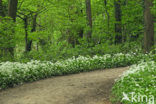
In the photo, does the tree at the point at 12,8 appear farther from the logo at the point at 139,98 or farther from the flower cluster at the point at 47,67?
the logo at the point at 139,98

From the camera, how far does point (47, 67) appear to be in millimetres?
10414

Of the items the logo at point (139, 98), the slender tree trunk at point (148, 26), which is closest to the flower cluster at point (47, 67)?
the slender tree trunk at point (148, 26)

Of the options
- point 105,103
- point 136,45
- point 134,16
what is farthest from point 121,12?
point 105,103

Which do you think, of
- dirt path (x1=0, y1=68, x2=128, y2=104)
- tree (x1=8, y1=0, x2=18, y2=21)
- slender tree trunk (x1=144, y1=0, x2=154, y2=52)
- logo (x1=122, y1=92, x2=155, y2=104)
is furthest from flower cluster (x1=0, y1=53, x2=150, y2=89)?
logo (x1=122, y1=92, x2=155, y2=104)

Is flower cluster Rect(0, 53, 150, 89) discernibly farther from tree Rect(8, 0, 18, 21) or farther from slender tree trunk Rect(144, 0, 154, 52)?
tree Rect(8, 0, 18, 21)

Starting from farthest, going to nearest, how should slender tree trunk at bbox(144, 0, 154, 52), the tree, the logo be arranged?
the tree < slender tree trunk at bbox(144, 0, 154, 52) < the logo

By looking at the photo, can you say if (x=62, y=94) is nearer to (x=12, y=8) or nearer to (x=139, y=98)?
(x=139, y=98)

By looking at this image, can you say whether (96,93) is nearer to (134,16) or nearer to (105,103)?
(105,103)

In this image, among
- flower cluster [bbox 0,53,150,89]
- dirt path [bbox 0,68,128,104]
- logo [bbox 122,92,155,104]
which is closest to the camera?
logo [bbox 122,92,155,104]

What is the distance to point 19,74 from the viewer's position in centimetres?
886

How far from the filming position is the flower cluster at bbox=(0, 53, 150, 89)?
338 inches

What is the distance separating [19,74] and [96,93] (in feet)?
13.3

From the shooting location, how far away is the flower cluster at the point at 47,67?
8.60m

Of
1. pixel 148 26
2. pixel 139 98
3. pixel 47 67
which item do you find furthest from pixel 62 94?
pixel 148 26
